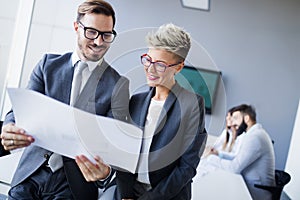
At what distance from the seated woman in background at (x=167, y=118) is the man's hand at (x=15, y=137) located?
13 centimetres

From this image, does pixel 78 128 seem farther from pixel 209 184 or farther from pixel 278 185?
pixel 278 185

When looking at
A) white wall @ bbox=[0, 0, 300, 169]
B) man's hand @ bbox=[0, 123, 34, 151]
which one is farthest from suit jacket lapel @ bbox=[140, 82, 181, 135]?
white wall @ bbox=[0, 0, 300, 169]

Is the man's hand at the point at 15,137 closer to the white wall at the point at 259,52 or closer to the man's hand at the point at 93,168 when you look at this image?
the man's hand at the point at 93,168

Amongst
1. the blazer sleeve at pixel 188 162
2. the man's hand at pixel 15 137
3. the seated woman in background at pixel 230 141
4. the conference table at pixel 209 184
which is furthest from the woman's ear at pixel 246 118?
the man's hand at pixel 15 137

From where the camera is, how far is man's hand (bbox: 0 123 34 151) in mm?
504

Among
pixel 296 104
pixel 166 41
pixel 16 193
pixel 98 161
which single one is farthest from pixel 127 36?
pixel 296 104

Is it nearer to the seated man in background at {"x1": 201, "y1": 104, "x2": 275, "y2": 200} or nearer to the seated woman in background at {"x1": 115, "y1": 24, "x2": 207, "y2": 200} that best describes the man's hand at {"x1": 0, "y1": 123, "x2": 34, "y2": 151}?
the seated woman in background at {"x1": 115, "y1": 24, "x2": 207, "y2": 200}

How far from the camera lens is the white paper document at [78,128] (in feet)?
1.63

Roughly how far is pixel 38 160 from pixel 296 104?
1651 millimetres

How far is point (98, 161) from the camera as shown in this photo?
50 cm

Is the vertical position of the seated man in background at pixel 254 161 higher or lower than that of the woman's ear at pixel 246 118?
lower

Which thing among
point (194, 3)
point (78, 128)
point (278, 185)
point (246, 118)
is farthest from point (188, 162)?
point (246, 118)

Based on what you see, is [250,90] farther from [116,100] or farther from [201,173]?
[116,100]

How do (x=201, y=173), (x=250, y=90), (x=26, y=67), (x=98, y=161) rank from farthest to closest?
(x=250, y=90) < (x=201, y=173) < (x=26, y=67) < (x=98, y=161)
